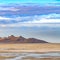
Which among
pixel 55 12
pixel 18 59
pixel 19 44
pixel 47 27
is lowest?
pixel 18 59

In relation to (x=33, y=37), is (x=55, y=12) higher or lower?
higher

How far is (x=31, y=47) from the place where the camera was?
14.0ft

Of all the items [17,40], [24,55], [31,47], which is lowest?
[24,55]

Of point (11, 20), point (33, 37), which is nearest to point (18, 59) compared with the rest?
point (33, 37)

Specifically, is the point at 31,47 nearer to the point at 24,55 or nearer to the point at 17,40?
the point at 24,55

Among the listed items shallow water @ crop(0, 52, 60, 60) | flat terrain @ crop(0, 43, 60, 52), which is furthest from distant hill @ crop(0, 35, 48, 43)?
shallow water @ crop(0, 52, 60, 60)

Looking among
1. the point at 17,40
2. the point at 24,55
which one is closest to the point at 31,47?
the point at 24,55

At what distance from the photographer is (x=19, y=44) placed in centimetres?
433

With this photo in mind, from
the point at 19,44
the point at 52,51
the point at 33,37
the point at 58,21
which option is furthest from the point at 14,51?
the point at 58,21

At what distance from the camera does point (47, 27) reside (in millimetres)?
4359

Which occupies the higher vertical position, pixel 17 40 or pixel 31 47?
pixel 17 40

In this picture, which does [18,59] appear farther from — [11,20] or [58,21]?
[58,21]

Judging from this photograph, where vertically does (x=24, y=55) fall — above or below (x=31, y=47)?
below

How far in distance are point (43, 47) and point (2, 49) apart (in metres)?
0.81
